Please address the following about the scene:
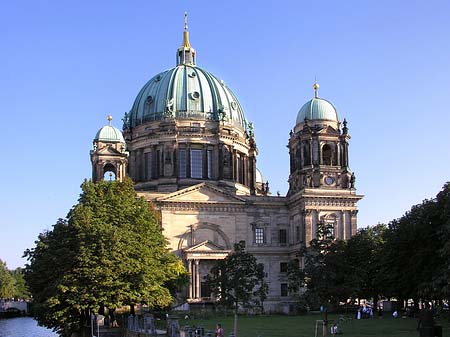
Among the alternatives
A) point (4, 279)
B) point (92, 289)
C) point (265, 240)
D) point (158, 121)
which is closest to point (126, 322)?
point (92, 289)

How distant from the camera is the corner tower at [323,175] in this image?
89.2 meters

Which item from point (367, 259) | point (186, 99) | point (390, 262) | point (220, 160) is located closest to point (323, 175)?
point (367, 259)

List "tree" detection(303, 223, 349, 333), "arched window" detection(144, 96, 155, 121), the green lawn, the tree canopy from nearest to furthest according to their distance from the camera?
"tree" detection(303, 223, 349, 333), the tree canopy, the green lawn, "arched window" detection(144, 96, 155, 121)

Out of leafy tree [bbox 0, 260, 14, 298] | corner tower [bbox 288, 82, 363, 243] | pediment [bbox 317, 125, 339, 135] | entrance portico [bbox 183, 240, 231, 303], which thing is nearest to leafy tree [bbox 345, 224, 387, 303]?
corner tower [bbox 288, 82, 363, 243]

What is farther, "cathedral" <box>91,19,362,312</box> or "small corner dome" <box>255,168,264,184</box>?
"small corner dome" <box>255,168,264,184</box>

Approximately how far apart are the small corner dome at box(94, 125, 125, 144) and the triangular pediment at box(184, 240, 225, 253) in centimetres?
1779

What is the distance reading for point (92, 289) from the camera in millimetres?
57156

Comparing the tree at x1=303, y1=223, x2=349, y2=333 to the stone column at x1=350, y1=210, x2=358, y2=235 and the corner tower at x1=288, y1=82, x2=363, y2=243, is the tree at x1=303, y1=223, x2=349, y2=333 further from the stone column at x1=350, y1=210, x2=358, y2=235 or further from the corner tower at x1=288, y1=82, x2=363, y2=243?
the stone column at x1=350, y1=210, x2=358, y2=235

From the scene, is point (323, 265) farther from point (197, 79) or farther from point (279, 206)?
point (197, 79)

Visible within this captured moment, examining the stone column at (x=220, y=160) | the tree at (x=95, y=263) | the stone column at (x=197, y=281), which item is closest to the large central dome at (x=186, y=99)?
the stone column at (x=220, y=160)

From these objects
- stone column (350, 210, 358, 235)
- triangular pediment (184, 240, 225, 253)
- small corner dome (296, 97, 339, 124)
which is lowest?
triangular pediment (184, 240, 225, 253)

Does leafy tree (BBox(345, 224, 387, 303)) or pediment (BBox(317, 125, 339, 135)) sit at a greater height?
pediment (BBox(317, 125, 339, 135))

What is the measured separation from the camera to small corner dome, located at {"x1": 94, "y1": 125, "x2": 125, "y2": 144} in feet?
315

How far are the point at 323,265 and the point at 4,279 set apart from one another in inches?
4911
